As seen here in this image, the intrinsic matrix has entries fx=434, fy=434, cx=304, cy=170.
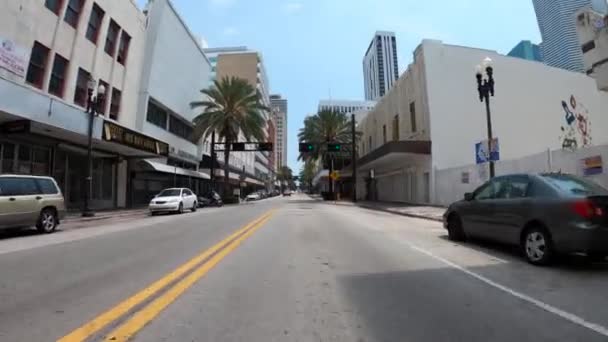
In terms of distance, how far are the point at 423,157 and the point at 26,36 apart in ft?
86.2

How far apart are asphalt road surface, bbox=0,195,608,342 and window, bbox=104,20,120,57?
2319cm

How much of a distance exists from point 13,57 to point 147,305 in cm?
2028

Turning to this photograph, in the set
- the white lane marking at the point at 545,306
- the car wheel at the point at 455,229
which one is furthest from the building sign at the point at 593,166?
the white lane marking at the point at 545,306

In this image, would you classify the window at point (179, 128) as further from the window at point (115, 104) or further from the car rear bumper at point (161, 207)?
the car rear bumper at point (161, 207)

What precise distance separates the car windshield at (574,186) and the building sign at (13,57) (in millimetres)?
21828

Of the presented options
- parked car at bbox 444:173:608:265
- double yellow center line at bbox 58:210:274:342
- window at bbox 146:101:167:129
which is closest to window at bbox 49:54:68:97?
window at bbox 146:101:167:129

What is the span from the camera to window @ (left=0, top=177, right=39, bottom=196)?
12844 mm

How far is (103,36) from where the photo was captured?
28531 mm

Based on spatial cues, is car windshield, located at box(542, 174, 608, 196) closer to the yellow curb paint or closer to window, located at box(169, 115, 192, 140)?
the yellow curb paint

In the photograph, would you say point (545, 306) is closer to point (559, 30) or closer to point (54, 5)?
point (559, 30)

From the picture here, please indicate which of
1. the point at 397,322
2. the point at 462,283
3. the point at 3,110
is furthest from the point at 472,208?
the point at 3,110

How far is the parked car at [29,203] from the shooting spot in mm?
12758

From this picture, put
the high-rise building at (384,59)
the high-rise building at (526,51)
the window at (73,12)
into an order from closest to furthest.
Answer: the window at (73,12) < the high-rise building at (526,51) < the high-rise building at (384,59)

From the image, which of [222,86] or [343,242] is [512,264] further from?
[222,86]
